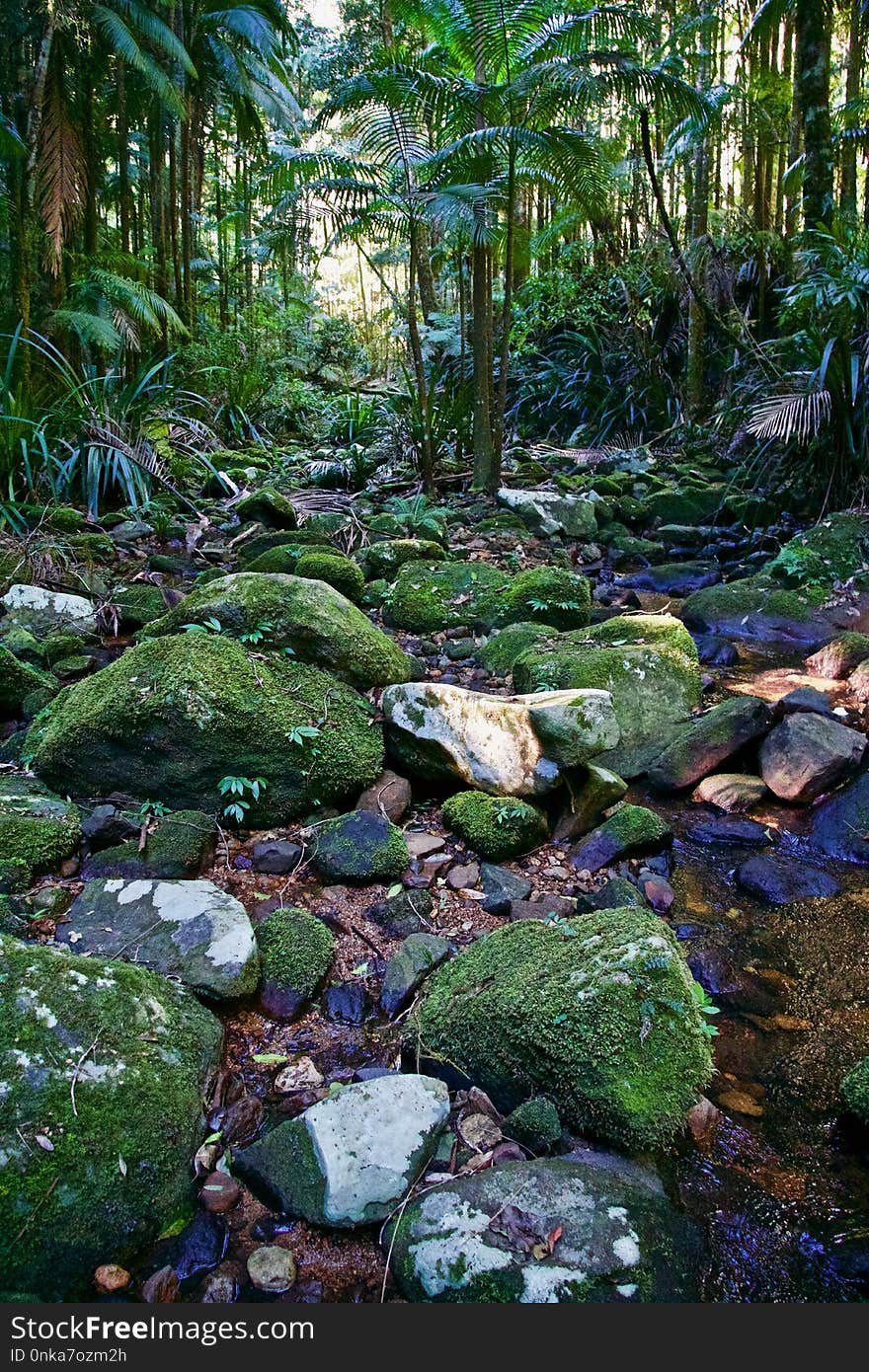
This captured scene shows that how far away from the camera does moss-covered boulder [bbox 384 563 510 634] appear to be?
5641 mm

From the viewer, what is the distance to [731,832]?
3.54 meters

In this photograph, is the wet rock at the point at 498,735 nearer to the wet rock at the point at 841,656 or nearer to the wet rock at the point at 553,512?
the wet rock at the point at 841,656

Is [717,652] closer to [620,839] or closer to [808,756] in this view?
[808,756]

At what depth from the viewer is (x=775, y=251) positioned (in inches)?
431

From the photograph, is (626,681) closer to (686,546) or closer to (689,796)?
(689,796)

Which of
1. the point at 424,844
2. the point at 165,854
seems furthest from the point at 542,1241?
the point at 165,854

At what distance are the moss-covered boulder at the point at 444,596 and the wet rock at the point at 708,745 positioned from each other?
2.00m

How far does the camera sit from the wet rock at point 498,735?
3.39 meters

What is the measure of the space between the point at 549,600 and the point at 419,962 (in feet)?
11.2

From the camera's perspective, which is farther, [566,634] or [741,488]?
[741,488]

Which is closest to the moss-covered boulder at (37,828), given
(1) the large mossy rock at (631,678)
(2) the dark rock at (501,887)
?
(2) the dark rock at (501,887)

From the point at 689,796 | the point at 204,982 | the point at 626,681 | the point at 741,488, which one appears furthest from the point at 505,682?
the point at 741,488

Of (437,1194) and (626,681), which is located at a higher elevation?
(626,681)

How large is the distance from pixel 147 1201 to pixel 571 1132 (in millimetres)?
984
